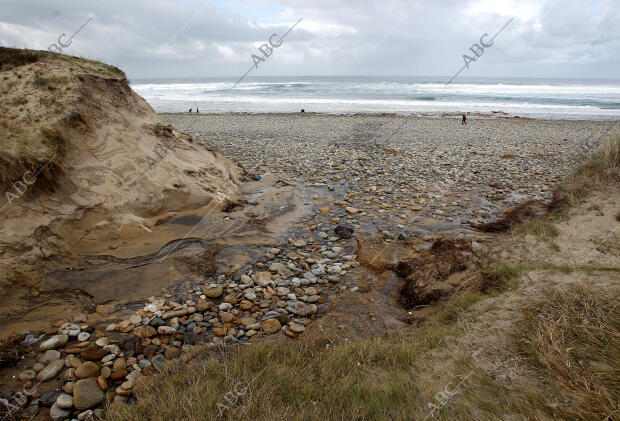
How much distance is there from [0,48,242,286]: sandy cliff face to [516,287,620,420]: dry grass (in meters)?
5.33

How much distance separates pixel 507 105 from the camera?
125 ft

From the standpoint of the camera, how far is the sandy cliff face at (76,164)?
428 centimetres

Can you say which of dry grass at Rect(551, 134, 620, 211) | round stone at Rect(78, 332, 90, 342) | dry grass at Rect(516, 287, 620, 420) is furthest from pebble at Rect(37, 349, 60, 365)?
dry grass at Rect(551, 134, 620, 211)

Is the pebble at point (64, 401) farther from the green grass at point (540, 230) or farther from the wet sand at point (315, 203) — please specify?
the green grass at point (540, 230)

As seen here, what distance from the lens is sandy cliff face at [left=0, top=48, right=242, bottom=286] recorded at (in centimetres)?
428

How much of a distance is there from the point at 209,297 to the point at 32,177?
3004mm

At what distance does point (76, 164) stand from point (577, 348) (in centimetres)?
655

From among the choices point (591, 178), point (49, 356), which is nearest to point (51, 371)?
point (49, 356)

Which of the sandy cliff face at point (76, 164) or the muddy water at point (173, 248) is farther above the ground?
the sandy cliff face at point (76, 164)

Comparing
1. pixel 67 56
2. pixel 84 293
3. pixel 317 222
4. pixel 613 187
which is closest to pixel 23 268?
pixel 84 293

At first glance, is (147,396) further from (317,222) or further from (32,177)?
(317,222)

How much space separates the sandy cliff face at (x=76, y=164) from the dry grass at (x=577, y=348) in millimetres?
5333

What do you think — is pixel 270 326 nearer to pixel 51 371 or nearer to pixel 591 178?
pixel 51 371

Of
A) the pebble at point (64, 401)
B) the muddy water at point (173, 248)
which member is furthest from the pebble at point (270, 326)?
the pebble at point (64, 401)
